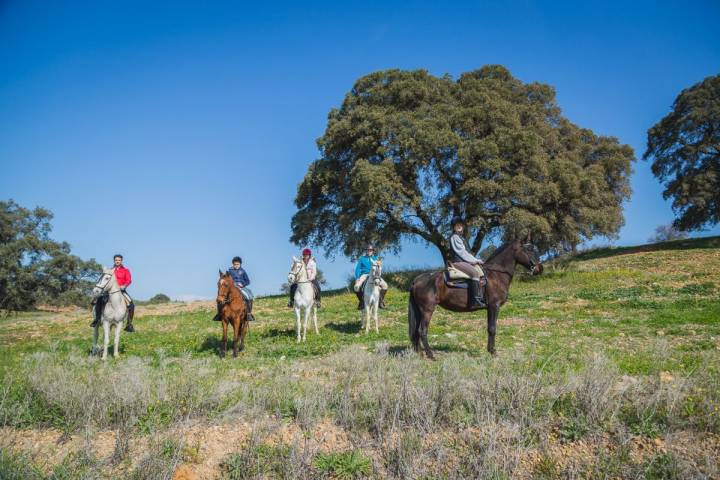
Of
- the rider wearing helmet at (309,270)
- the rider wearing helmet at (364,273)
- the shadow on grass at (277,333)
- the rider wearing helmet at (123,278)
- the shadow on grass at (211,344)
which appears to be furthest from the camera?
the rider wearing helmet at (364,273)

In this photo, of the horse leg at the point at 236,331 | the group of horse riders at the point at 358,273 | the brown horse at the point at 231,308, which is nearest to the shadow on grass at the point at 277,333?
the group of horse riders at the point at 358,273

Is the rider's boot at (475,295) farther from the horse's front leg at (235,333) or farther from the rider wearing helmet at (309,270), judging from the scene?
the horse's front leg at (235,333)

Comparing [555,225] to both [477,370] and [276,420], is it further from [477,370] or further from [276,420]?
[276,420]

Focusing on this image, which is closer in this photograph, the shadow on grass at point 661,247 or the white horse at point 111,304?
the white horse at point 111,304

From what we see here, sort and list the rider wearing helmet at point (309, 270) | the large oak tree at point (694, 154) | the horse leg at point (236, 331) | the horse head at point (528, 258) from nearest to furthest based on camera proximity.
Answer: the horse head at point (528, 258)
the horse leg at point (236, 331)
the rider wearing helmet at point (309, 270)
the large oak tree at point (694, 154)

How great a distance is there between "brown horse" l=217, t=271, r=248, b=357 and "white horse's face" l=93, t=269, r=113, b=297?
9.58ft

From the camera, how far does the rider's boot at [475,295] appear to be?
33.9 ft

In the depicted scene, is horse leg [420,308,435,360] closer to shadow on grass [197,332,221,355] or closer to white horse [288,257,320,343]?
white horse [288,257,320,343]

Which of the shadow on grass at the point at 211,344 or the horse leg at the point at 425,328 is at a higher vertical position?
the horse leg at the point at 425,328

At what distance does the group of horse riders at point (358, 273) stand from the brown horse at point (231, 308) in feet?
0.72

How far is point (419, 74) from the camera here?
2812 cm

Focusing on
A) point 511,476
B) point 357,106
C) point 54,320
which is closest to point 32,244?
point 54,320

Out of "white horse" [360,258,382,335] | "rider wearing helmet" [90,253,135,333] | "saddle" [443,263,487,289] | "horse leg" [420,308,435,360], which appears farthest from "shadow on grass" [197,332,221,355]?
"saddle" [443,263,487,289]

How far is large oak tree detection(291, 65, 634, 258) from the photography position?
24047mm
